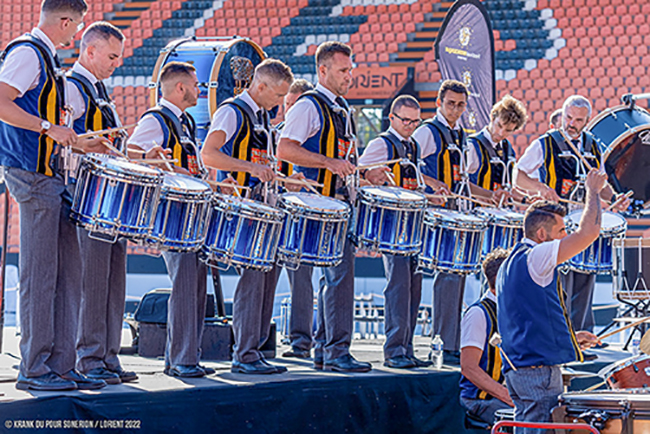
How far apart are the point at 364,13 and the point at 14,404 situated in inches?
564

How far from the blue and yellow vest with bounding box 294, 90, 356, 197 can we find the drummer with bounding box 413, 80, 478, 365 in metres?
0.94

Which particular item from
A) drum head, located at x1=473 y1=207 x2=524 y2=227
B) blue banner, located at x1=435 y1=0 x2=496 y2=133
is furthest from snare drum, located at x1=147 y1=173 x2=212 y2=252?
blue banner, located at x1=435 y1=0 x2=496 y2=133

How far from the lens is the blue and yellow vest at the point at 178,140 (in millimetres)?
4344

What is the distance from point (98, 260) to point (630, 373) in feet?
7.73

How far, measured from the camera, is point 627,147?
6.86 m

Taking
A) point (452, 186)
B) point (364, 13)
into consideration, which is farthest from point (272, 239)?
point (364, 13)

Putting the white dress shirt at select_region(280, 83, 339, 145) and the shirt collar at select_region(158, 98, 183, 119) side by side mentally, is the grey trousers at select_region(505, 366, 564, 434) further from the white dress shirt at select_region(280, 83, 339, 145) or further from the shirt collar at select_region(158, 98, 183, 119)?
the shirt collar at select_region(158, 98, 183, 119)

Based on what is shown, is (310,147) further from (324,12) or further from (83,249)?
(324,12)

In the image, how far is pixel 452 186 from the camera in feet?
18.1

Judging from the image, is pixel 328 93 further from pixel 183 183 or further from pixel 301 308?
pixel 301 308

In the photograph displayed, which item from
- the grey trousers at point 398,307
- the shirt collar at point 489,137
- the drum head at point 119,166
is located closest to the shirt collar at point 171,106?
the drum head at point 119,166

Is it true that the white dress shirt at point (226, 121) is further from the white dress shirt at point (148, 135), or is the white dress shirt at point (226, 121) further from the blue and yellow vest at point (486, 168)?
the blue and yellow vest at point (486, 168)

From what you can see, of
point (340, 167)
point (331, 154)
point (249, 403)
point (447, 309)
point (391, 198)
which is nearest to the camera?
point (249, 403)

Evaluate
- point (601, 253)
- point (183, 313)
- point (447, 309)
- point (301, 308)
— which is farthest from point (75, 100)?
point (601, 253)
